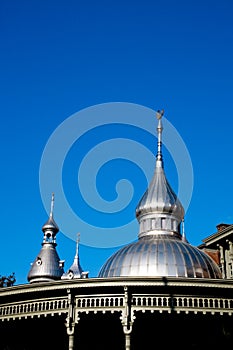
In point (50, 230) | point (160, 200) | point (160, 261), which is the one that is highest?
point (50, 230)

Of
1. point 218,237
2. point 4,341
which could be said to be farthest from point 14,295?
point 218,237

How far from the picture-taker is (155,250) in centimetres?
3953

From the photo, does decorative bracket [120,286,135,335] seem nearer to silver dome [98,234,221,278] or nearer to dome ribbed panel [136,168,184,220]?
silver dome [98,234,221,278]

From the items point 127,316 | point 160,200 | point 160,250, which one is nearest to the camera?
point 127,316

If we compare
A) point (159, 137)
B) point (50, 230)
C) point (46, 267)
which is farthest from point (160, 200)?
point (50, 230)

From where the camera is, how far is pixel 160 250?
130 ft

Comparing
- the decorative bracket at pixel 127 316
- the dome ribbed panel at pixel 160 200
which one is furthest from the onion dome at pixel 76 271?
the decorative bracket at pixel 127 316

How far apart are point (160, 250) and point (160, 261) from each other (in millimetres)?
1130

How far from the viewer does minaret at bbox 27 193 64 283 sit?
65125 millimetres

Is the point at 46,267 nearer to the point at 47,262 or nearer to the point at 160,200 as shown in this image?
the point at 47,262

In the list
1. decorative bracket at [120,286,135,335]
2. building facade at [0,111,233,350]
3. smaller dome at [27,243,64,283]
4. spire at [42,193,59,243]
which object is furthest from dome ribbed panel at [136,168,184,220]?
spire at [42,193,59,243]

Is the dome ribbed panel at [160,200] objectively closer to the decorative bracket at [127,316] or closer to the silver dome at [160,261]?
the silver dome at [160,261]

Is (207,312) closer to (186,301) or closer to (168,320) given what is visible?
(186,301)

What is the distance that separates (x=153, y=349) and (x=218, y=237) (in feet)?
49.4
